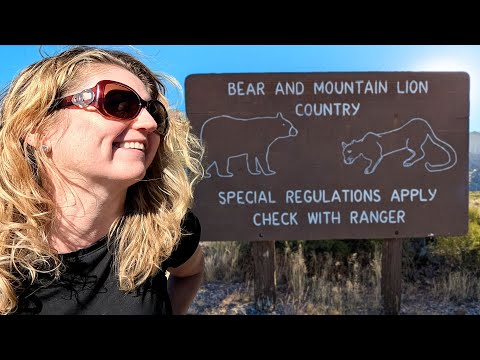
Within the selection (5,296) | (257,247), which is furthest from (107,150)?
(257,247)

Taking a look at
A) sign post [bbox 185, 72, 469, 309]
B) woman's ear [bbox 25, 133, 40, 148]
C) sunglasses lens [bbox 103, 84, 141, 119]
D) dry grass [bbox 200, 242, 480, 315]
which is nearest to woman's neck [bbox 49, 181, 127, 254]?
woman's ear [bbox 25, 133, 40, 148]

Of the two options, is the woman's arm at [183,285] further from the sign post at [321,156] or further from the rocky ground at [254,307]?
the rocky ground at [254,307]

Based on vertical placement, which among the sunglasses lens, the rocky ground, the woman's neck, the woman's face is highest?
the sunglasses lens

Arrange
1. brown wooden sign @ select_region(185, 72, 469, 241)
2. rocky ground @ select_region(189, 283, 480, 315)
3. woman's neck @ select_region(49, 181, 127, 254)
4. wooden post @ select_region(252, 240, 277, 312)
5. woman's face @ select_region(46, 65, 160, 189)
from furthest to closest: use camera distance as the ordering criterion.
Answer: rocky ground @ select_region(189, 283, 480, 315)
wooden post @ select_region(252, 240, 277, 312)
brown wooden sign @ select_region(185, 72, 469, 241)
woman's neck @ select_region(49, 181, 127, 254)
woman's face @ select_region(46, 65, 160, 189)

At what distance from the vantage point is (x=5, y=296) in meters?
1.21

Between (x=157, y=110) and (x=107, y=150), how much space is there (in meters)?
0.30

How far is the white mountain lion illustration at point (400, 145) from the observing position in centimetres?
362

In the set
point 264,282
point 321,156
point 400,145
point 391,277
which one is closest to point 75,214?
point 321,156

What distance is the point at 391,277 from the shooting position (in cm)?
388

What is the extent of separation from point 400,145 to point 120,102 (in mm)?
3025

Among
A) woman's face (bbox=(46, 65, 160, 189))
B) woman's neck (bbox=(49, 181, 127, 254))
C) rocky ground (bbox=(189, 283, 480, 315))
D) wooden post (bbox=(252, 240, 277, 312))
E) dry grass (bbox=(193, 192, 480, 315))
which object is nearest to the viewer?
woman's face (bbox=(46, 65, 160, 189))

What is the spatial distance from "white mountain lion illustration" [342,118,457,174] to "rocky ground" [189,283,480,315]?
1461mm

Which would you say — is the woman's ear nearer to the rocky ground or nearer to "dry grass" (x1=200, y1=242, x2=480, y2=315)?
the rocky ground

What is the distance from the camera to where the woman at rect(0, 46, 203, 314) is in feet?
4.09
